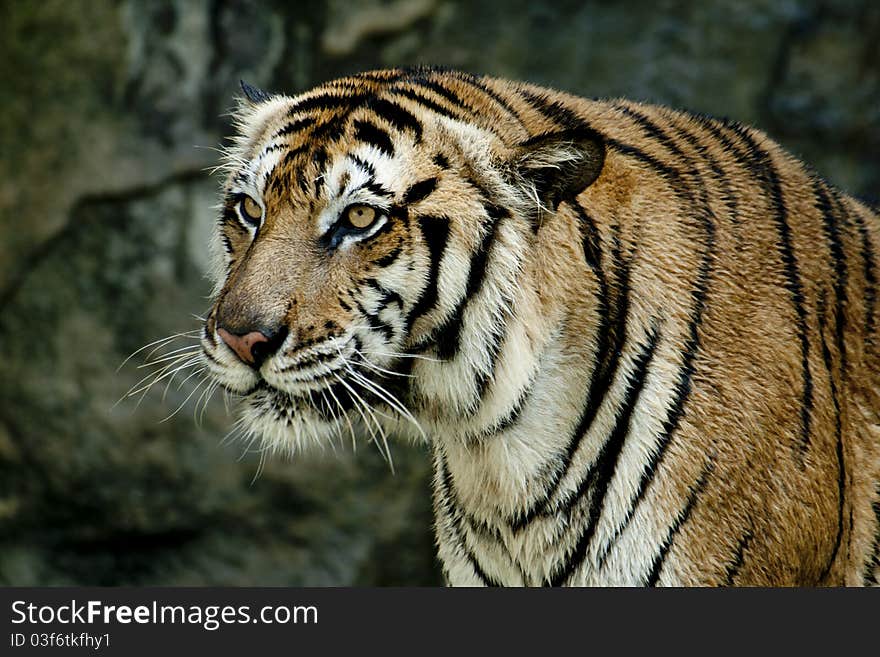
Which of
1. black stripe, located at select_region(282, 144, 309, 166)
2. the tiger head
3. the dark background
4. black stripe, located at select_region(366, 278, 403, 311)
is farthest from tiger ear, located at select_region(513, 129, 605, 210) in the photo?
the dark background

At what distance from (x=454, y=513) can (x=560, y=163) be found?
1085 millimetres

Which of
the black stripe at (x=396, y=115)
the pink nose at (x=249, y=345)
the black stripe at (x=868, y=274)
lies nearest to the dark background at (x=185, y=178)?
the black stripe at (x=868, y=274)

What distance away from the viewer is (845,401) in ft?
8.98

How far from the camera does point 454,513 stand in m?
3.05

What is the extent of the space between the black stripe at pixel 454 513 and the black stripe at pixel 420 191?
88 cm

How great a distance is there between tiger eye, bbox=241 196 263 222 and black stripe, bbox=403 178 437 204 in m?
0.38

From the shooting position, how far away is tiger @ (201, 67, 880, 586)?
2496 millimetres

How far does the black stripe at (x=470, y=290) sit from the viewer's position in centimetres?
256

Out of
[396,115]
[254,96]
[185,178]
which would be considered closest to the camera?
[396,115]

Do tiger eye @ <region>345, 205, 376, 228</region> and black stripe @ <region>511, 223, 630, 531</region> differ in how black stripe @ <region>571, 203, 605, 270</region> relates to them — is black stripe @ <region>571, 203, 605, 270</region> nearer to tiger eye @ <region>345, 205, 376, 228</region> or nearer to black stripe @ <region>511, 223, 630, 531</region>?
black stripe @ <region>511, 223, 630, 531</region>

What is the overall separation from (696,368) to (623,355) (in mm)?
177

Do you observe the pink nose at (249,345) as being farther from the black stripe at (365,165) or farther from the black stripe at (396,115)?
the black stripe at (396,115)

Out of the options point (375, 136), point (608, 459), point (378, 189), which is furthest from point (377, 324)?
point (608, 459)

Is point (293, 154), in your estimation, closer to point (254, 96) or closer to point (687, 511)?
point (254, 96)
